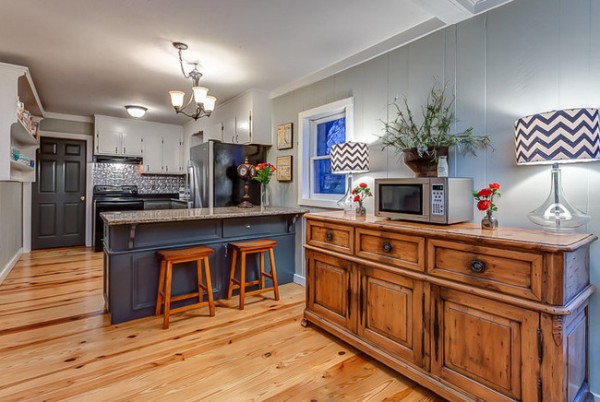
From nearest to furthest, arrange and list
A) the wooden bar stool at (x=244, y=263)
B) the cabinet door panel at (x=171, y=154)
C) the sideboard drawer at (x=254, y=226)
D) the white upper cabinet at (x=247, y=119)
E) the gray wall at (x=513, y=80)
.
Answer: the gray wall at (x=513, y=80)
the wooden bar stool at (x=244, y=263)
the sideboard drawer at (x=254, y=226)
the white upper cabinet at (x=247, y=119)
the cabinet door panel at (x=171, y=154)

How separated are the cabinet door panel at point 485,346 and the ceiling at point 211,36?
1753 mm

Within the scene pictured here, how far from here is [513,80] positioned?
1.90m

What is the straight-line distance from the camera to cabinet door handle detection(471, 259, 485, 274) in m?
1.48

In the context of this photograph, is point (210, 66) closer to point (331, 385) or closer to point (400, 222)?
point (400, 222)

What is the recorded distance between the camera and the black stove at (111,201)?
5.26m

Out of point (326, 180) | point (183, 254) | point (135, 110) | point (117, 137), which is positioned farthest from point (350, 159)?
point (117, 137)

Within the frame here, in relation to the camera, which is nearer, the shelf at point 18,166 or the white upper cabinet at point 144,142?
the shelf at point 18,166

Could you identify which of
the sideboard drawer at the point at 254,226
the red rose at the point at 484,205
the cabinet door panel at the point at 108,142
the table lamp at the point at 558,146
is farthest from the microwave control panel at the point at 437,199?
the cabinet door panel at the point at 108,142

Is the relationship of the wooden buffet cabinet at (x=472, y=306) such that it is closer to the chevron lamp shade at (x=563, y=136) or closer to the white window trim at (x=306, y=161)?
the chevron lamp shade at (x=563, y=136)

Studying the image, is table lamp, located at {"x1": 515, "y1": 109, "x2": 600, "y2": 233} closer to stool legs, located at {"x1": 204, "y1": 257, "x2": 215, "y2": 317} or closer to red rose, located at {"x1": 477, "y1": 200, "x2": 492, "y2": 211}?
red rose, located at {"x1": 477, "y1": 200, "x2": 492, "y2": 211}

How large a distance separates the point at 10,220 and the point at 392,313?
15.9ft

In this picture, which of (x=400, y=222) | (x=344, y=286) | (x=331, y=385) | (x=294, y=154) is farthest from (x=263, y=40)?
(x=331, y=385)

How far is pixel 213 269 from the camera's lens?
122 inches

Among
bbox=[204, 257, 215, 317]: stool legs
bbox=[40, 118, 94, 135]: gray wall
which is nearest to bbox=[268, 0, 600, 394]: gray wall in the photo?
bbox=[204, 257, 215, 317]: stool legs
